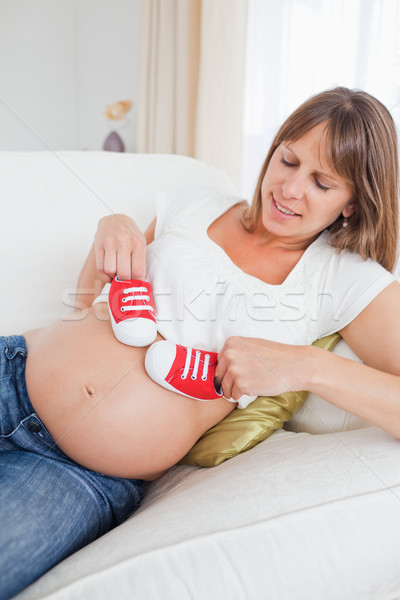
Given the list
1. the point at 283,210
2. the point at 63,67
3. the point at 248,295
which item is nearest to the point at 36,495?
the point at 248,295

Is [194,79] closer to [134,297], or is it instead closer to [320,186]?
[320,186]

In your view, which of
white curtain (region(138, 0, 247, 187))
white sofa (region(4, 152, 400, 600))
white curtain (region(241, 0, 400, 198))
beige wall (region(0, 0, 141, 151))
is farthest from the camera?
beige wall (region(0, 0, 141, 151))

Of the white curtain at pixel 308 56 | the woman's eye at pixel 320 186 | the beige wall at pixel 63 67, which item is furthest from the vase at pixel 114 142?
the woman's eye at pixel 320 186

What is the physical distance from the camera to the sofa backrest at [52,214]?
1.16 meters

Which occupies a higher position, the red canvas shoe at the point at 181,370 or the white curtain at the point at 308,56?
the white curtain at the point at 308,56

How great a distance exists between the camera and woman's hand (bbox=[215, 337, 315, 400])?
827mm

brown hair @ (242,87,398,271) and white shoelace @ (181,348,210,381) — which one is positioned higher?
brown hair @ (242,87,398,271)

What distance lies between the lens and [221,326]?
0.96 meters

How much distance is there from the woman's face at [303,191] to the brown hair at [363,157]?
2cm

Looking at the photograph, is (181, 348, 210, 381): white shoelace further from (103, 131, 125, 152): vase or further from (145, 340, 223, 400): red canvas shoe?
(103, 131, 125, 152): vase

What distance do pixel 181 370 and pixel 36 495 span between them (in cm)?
28

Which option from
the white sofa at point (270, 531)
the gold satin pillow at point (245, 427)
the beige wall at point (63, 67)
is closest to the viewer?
the white sofa at point (270, 531)

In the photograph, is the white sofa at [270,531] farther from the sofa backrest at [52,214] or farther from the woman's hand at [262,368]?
the sofa backrest at [52,214]

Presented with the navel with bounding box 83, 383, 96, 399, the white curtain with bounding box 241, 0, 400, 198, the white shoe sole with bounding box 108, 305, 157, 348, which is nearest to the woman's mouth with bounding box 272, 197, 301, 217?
the white shoe sole with bounding box 108, 305, 157, 348
